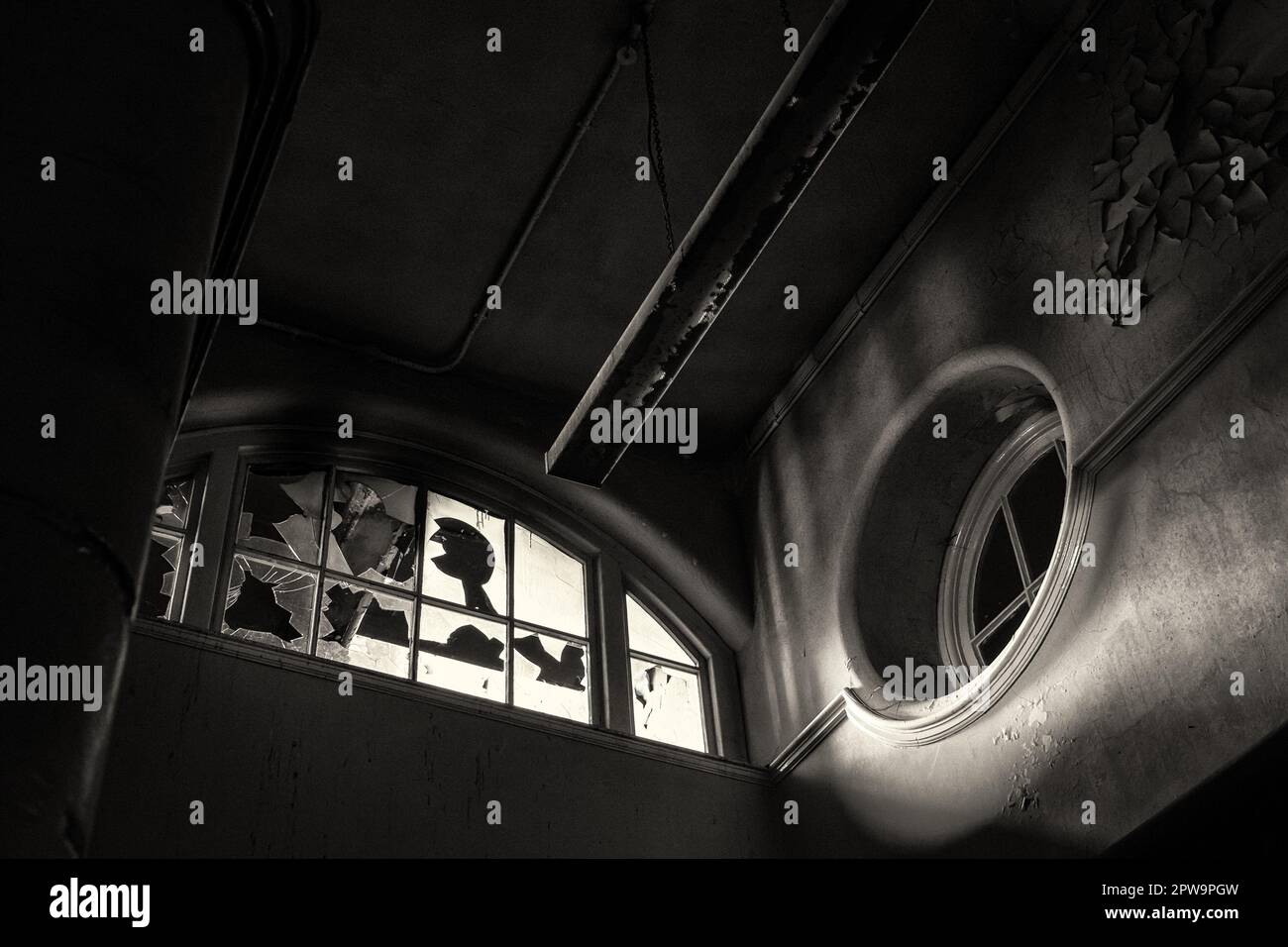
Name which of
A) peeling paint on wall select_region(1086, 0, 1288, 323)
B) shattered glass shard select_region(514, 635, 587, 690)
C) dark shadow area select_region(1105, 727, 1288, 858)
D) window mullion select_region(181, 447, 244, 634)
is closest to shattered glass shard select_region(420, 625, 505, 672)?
shattered glass shard select_region(514, 635, 587, 690)

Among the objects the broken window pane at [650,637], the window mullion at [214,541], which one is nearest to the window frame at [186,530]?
the window mullion at [214,541]

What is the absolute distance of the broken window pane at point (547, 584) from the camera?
577 centimetres

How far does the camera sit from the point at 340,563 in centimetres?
539

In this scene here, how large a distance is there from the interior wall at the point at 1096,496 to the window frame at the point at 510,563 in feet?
1.41

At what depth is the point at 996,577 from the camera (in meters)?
5.11

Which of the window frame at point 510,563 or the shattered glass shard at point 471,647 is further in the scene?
the shattered glass shard at point 471,647

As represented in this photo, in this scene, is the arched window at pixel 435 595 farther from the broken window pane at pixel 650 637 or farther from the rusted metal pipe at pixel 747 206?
the rusted metal pipe at pixel 747 206

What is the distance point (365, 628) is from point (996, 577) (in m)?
2.62

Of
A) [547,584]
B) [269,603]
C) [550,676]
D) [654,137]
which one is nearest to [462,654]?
[550,676]

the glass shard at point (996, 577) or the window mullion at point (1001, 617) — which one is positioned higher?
the glass shard at point (996, 577)

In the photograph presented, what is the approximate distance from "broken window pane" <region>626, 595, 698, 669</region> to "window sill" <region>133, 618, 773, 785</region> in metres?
0.71

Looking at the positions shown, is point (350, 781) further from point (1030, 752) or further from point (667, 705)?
point (1030, 752)
